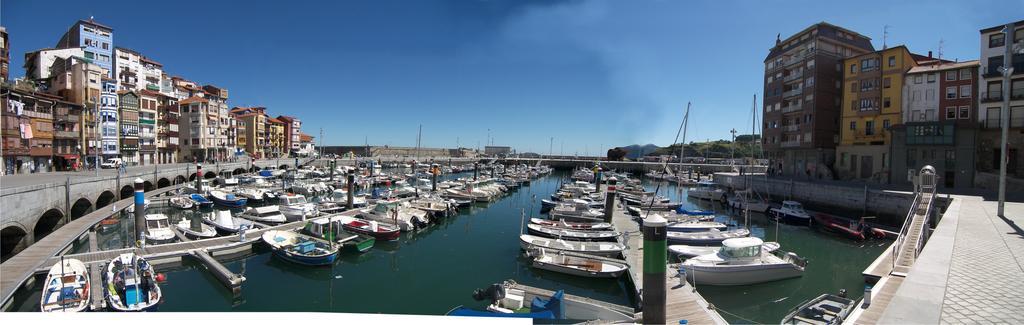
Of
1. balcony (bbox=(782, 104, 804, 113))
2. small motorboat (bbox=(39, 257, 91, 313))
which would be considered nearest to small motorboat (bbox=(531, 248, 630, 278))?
small motorboat (bbox=(39, 257, 91, 313))

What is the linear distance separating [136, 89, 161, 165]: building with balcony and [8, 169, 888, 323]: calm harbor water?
43145 mm

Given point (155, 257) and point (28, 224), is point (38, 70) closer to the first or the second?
point (28, 224)

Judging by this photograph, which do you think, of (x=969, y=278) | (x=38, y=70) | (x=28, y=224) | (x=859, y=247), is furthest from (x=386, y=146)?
(x=969, y=278)

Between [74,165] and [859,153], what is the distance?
8110 centimetres

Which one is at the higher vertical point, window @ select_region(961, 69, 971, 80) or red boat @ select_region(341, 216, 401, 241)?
window @ select_region(961, 69, 971, 80)

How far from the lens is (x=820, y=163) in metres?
49.3

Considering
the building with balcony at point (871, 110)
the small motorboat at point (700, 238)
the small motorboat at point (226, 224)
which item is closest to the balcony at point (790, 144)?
the building with balcony at point (871, 110)

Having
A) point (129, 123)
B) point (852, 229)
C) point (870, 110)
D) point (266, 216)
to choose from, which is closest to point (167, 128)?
point (129, 123)

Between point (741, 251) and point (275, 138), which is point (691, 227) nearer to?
point (741, 251)

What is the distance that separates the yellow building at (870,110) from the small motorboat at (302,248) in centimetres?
4787

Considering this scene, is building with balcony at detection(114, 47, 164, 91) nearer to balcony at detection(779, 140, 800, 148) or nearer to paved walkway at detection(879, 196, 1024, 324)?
paved walkway at detection(879, 196, 1024, 324)

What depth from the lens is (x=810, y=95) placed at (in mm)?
49312

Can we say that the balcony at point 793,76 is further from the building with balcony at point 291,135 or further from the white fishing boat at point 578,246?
the building with balcony at point 291,135

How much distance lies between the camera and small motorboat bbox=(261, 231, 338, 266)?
2038 centimetres
